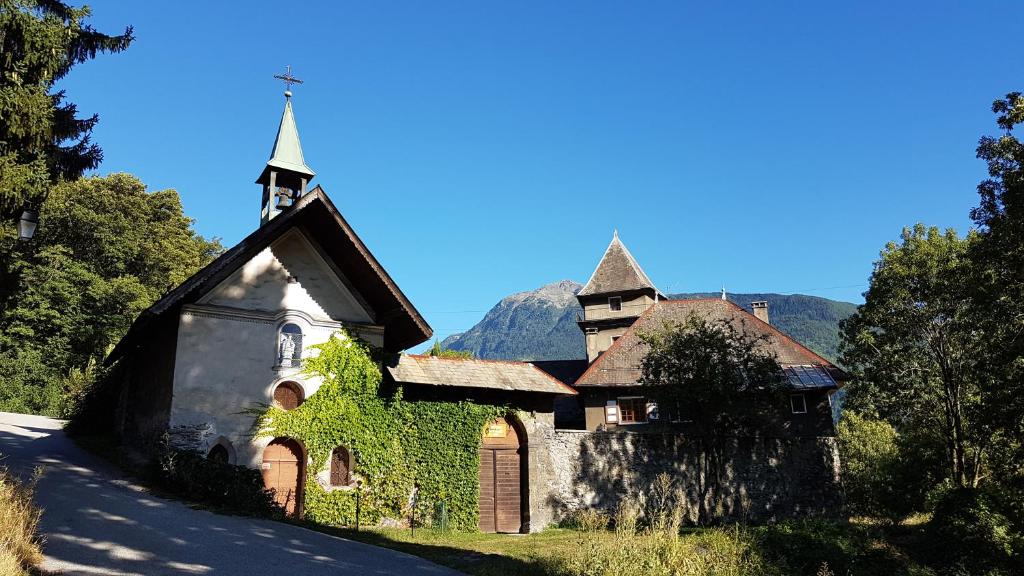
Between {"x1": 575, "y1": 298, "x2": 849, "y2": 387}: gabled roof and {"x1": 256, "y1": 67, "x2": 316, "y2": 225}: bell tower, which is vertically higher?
{"x1": 256, "y1": 67, "x2": 316, "y2": 225}: bell tower

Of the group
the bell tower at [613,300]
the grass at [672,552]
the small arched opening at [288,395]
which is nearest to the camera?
the grass at [672,552]

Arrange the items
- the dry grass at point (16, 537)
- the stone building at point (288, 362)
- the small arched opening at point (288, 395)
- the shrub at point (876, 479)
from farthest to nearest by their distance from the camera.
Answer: the shrub at point (876, 479)
the small arched opening at point (288, 395)
the stone building at point (288, 362)
the dry grass at point (16, 537)

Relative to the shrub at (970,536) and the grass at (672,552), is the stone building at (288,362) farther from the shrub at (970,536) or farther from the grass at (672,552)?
the shrub at (970,536)

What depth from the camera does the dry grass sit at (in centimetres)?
808

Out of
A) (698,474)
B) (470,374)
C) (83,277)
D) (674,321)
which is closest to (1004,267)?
(698,474)

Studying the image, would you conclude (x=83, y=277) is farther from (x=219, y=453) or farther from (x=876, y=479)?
(x=876, y=479)

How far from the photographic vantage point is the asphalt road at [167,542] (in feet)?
32.3

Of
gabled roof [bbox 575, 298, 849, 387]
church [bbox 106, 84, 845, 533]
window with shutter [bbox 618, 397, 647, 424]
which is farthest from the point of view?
window with shutter [bbox 618, 397, 647, 424]

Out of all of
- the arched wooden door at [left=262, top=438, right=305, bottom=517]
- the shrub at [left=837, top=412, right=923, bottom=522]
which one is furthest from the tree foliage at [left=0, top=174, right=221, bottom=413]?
the shrub at [left=837, top=412, right=923, bottom=522]

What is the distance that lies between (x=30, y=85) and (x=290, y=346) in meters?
9.06

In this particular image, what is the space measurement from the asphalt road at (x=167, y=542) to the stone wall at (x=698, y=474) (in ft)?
33.1

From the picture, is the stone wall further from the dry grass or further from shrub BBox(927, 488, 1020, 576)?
the dry grass

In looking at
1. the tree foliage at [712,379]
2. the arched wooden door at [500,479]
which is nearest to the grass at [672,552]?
the arched wooden door at [500,479]

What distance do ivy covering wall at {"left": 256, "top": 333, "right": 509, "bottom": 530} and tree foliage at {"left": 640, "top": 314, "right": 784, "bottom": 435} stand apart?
6142 mm
